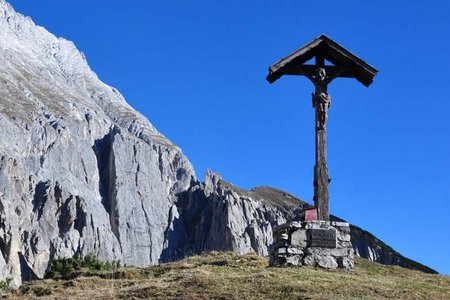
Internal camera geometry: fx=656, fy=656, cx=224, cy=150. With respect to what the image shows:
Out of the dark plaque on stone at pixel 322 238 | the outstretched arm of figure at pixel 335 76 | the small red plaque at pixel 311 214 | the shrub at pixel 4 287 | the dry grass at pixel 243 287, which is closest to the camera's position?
the dry grass at pixel 243 287

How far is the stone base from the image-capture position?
1827cm

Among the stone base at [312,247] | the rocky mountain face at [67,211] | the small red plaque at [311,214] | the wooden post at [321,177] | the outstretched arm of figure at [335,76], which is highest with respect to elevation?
the rocky mountain face at [67,211]

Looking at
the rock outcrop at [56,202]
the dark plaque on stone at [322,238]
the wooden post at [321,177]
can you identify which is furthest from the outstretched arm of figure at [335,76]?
the rock outcrop at [56,202]

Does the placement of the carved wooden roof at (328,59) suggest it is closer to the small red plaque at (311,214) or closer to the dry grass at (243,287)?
the small red plaque at (311,214)

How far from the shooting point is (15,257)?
144 m

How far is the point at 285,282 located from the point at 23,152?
545 ft

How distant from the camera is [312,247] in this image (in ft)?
60.3

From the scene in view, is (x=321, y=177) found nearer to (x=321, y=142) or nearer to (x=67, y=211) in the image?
(x=321, y=142)

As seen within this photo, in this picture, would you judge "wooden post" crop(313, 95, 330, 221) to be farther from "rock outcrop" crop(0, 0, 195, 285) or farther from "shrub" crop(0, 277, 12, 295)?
"rock outcrop" crop(0, 0, 195, 285)

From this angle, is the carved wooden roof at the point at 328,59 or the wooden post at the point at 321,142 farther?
the carved wooden roof at the point at 328,59

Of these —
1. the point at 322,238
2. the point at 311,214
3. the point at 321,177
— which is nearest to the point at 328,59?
the point at 321,177

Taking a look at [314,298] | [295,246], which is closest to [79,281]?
[295,246]

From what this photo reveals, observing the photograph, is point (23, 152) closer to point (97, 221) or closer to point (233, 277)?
point (97, 221)

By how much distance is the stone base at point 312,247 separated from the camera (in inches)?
719
